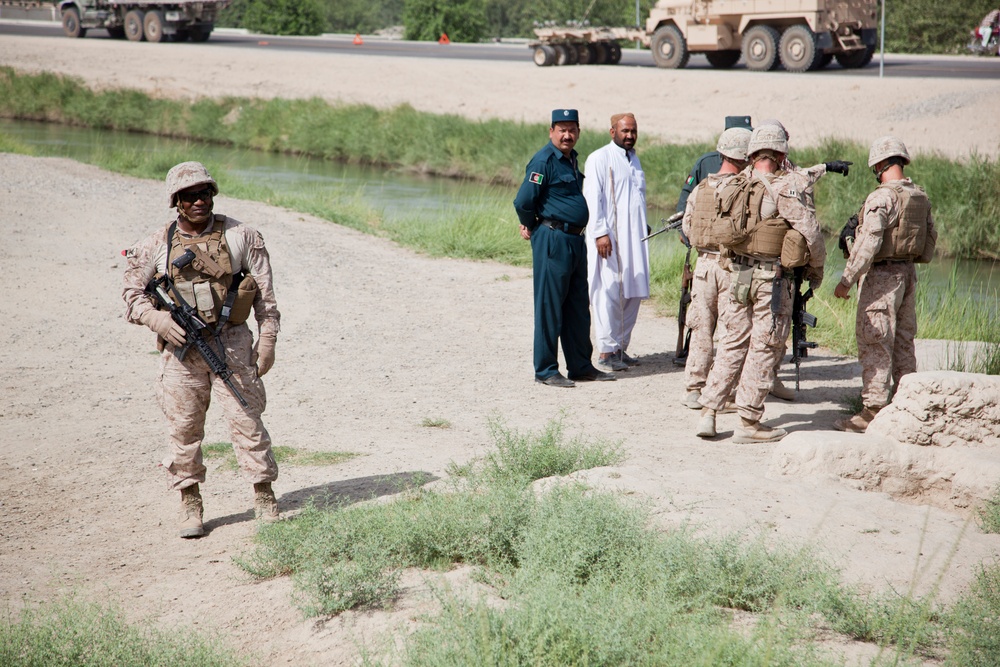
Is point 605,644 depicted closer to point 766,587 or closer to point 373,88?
point 766,587

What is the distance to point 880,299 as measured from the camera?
5.95 metres

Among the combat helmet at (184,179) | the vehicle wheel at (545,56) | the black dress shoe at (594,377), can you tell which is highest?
the vehicle wheel at (545,56)

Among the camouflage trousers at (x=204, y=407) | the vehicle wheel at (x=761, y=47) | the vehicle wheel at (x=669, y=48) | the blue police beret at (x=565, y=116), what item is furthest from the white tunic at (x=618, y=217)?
the vehicle wheel at (x=669, y=48)

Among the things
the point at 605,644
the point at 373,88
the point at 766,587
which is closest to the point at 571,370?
the point at 766,587

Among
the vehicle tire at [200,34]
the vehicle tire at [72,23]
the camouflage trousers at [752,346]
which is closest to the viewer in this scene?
the camouflage trousers at [752,346]

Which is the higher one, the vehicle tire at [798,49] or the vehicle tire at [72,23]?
the vehicle tire at [72,23]

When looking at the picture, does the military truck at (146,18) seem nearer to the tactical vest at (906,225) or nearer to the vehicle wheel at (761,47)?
the vehicle wheel at (761,47)

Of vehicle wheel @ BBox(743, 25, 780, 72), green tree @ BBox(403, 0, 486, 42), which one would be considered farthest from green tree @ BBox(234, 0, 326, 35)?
vehicle wheel @ BBox(743, 25, 780, 72)

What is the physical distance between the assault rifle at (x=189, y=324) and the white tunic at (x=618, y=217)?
365 centimetres

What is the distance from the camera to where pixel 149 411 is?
21.2ft

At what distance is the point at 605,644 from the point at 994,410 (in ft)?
9.93

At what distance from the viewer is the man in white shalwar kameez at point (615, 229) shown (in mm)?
7449

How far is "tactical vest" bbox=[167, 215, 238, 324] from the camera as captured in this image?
174 inches

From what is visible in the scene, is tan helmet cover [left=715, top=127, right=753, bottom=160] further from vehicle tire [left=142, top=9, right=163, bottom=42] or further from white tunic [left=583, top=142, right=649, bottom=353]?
vehicle tire [left=142, top=9, right=163, bottom=42]
